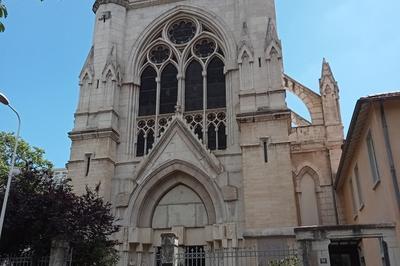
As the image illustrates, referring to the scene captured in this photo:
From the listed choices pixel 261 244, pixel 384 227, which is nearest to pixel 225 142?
pixel 261 244

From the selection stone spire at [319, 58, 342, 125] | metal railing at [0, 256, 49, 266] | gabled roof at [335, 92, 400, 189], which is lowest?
metal railing at [0, 256, 49, 266]

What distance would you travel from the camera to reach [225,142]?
2120 cm

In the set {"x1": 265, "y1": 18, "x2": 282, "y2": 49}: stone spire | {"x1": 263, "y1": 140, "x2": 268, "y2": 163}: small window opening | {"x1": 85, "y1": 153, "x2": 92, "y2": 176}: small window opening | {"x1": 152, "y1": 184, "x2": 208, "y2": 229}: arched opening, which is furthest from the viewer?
{"x1": 265, "y1": 18, "x2": 282, "y2": 49}: stone spire

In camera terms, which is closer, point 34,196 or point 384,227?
point 384,227

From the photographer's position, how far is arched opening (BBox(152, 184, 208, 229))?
66.1 feet

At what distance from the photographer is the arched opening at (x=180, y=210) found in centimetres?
2014

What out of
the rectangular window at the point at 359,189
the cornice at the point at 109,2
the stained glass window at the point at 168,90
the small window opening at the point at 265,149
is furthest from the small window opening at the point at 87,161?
the rectangular window at the point at 359,189

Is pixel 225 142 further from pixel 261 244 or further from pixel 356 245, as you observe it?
pixel 356 245

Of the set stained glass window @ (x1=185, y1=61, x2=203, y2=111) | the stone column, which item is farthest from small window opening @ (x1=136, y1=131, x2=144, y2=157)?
the stone column

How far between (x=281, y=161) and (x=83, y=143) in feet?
33.2

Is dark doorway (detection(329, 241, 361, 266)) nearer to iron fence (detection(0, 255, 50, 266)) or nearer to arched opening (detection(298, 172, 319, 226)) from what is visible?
arched opening (detection(298, 172, 319, 226))

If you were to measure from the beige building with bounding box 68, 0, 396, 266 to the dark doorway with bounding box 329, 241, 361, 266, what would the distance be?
1608mm

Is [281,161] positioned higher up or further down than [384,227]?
higher up

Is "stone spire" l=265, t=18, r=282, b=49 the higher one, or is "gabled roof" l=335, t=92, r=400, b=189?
"stone spire" l=265, t=18, r=282, b=49
